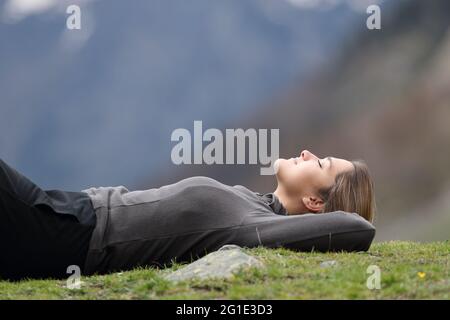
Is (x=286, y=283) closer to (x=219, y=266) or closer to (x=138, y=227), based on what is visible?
(x=219, y=266)

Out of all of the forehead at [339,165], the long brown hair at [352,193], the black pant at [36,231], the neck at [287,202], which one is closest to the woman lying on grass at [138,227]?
the black pant at [36,231]

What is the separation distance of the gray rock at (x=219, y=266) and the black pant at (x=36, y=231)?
91 cm

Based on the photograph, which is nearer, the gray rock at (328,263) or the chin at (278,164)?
the gray rock at (328,263)

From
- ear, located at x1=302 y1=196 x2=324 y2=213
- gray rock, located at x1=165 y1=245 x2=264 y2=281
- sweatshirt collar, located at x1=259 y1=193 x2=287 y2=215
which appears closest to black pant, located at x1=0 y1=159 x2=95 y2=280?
gray rock, located at x1=165 y1=245 x2=264 y2=281

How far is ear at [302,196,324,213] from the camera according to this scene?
6.62 m

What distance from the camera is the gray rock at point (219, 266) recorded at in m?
5.02

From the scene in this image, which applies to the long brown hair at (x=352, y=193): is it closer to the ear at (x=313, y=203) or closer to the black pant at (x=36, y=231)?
the ear at (x=313, y=203)

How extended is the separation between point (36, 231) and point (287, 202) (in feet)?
6.86

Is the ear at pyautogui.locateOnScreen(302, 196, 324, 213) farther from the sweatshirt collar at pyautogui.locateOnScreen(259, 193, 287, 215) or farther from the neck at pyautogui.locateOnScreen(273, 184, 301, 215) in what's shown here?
the sweatshirt collar at pyautogui.locateOnScreen(259, 193, 287, 215)

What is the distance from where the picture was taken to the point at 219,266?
16.8 ft

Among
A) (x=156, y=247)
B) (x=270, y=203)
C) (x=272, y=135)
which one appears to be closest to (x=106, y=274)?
(x=156, y=247)

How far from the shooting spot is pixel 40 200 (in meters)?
5.80
